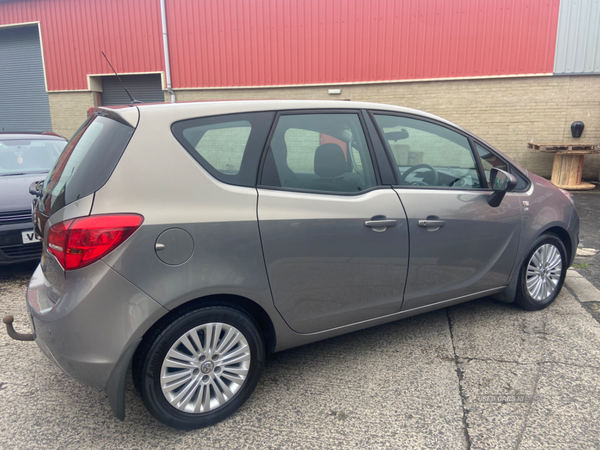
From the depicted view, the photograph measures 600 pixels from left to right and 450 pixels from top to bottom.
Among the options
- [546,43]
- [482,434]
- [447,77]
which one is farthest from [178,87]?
[482,434]

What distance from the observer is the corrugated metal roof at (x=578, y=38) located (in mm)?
11031

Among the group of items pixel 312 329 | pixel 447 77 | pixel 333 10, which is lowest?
pixel 312 329

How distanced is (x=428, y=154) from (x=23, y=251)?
3750mm

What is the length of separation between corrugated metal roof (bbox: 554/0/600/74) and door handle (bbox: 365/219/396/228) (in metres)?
11.3

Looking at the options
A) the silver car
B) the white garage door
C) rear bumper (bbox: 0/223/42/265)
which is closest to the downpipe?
the white garage door

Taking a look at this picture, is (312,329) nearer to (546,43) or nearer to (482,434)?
(482,434)

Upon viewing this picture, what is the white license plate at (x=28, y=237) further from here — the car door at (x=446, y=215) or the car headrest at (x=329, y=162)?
the car door at (x=446, y=215)

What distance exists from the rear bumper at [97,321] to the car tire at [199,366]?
11 centimetres

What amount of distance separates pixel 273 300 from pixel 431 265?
1.13 metres

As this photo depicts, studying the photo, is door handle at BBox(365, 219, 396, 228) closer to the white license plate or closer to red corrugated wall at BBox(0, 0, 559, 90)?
the white license plate

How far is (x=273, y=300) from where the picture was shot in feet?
7.86

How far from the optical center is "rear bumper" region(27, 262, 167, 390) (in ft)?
6.57

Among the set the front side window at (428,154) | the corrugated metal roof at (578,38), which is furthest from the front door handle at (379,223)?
the corrugated metal roof at (578,38)

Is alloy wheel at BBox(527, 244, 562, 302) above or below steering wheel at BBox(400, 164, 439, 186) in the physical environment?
below
